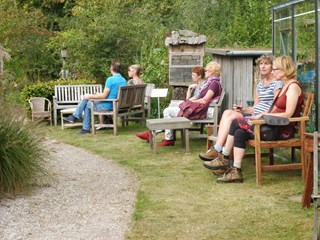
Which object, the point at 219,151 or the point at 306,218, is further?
the point at 219,151

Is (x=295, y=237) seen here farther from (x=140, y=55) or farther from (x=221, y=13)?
(x=221, y=13)

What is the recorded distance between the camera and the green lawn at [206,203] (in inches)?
206

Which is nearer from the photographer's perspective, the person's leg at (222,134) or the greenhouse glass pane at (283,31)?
the person's leg at (222,134)

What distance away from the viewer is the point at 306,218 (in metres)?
5.53

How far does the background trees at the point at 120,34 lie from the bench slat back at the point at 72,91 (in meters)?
1.31

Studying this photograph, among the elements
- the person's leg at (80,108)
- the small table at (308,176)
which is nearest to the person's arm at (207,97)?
the person's leg at (80,108)

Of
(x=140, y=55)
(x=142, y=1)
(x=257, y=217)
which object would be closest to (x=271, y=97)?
(x=257, y=217)

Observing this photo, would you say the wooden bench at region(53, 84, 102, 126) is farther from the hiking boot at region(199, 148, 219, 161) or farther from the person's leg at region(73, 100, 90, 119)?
the hiking boot at region(199, 148, 219, 161)

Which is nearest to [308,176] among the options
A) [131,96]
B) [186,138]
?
[186,138]

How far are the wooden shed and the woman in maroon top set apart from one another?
2503mm

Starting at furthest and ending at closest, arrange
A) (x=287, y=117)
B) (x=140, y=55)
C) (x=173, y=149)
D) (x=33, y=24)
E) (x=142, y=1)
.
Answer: (x=142, y=1), (x=33, y=24), (x=140, y=55), (x=173, y=149), (x=287, y=117)

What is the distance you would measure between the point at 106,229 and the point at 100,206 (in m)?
0.82

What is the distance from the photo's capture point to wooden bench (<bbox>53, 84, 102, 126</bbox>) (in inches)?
540

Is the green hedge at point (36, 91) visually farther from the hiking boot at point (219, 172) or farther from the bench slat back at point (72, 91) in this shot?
the hiking boot at point (219, 172)
